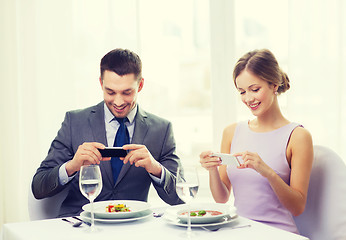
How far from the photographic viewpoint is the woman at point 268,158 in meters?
2.04

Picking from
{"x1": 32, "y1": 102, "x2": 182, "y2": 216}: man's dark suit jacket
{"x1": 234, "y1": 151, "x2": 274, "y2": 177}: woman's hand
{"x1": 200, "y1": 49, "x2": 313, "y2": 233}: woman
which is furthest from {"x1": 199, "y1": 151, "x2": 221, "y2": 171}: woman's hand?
{"x1": 32, "y1": 102, "x2": 182, "y2": 216}: man's dark suit jacket

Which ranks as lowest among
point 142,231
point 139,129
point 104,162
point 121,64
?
point 142,231

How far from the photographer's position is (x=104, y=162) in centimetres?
234

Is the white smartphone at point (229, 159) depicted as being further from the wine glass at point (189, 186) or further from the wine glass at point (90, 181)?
the wine glass at point (90, 181)

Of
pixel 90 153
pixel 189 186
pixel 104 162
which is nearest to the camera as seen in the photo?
pixel 189 186

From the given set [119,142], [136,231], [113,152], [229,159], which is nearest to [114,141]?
[119,142]

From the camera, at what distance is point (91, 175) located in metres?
1.65

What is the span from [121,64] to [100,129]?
13.2 inches

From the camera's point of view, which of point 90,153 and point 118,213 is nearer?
point 118,213

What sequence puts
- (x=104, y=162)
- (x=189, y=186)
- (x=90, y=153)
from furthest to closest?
(x=104, y=162), (x=90, y=153), (x=189, y=186)

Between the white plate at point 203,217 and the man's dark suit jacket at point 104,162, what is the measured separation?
0.42m

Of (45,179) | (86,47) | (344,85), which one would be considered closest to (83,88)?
(86,47)

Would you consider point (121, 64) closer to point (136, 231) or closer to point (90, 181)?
point (90, 181)

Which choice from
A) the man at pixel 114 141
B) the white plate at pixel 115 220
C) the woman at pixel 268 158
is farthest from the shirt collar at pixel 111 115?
the white plate at pixel 115 220
